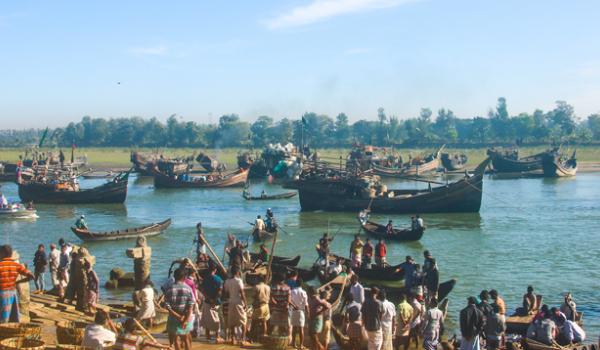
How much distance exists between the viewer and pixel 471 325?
11.5 metres

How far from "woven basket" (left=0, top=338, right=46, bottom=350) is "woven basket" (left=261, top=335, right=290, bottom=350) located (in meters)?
3.64

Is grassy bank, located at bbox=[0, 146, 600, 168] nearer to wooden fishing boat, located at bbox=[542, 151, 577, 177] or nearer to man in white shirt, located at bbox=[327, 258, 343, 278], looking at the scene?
wooden fishing boat, located at bbox=[542, 151, 577, 177]

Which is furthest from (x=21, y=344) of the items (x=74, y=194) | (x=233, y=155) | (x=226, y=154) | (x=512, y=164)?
(x=226, y=154)

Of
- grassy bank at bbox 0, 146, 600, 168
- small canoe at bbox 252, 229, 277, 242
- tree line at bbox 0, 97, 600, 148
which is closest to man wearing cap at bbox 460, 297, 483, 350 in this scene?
small canoe at bbox 252, 229, 277, 242

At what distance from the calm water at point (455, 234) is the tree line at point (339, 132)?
2707 inches

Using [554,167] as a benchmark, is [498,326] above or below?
above

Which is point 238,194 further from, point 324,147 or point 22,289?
point 324,147

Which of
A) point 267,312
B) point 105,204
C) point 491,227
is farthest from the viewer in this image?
point 105,204

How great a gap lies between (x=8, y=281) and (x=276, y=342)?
4.37 metres

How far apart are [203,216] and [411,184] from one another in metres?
33.9

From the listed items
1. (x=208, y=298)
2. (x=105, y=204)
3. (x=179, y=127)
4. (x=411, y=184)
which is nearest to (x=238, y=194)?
(x=105, y=204)

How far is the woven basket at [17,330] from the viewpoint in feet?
35.1

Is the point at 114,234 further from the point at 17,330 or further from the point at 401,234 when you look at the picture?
the point at 17,330

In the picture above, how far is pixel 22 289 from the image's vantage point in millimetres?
12883
